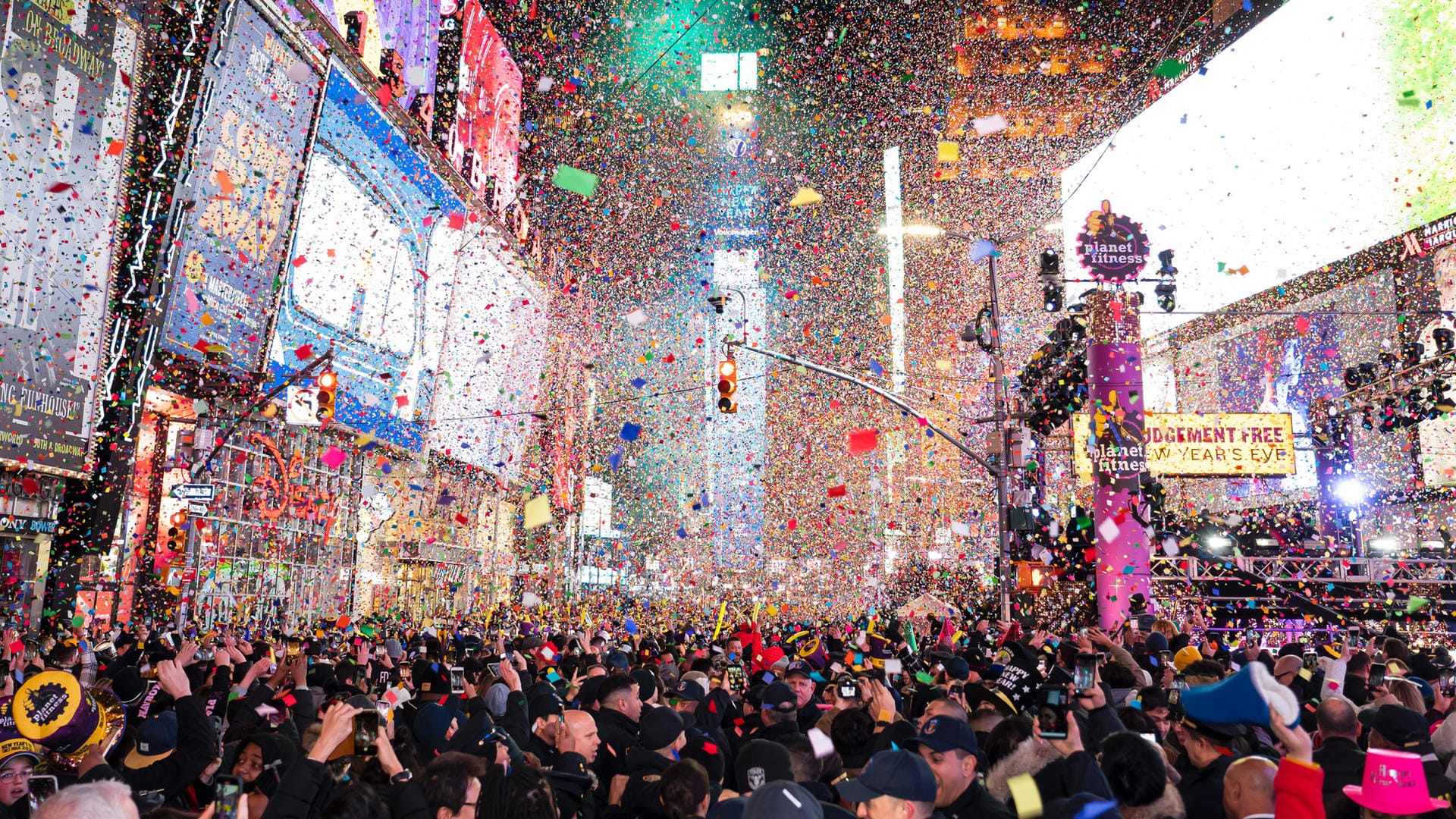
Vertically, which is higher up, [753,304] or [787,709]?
[753,304]

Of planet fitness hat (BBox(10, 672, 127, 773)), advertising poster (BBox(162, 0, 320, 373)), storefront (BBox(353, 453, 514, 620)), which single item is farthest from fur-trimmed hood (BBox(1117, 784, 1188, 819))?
storefront (BBox(353, 453, 514, 620))

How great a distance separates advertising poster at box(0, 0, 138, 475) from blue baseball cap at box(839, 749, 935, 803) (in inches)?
768

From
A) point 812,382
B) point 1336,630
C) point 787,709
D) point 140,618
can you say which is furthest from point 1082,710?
point 812,382

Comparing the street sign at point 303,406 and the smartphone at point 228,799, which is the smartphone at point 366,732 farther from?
the street sign at point 303,406

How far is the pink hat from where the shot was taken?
429cm

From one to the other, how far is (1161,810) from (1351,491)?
4544cm

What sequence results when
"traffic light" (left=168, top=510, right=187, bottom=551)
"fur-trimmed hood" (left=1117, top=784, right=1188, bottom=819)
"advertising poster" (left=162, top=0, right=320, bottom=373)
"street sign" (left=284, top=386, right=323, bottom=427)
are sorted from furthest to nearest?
"street sign" (left=284, top=386, right=323, bottom=427) < "traffic light" (left=168, top=510, right=187, bottom=551) < "advertising poster" (left=162, top=0, right=320, bottom=373) < "fur-trimmed hood" (left=1117, top=784, right=1188, bottom=819)

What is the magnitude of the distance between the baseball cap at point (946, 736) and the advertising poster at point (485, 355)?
122 feet

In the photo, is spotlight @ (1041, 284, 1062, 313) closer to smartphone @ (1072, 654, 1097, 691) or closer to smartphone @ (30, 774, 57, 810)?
smartphone @ (1072, 654, 1097, 691)

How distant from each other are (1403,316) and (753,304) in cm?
14859

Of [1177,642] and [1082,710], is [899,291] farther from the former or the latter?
[1082,710]

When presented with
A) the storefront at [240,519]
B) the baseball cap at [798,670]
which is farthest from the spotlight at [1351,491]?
the baseball cap at [798,670]

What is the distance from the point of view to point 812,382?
95.0m

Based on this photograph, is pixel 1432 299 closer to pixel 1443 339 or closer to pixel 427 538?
pixel 1443 339
